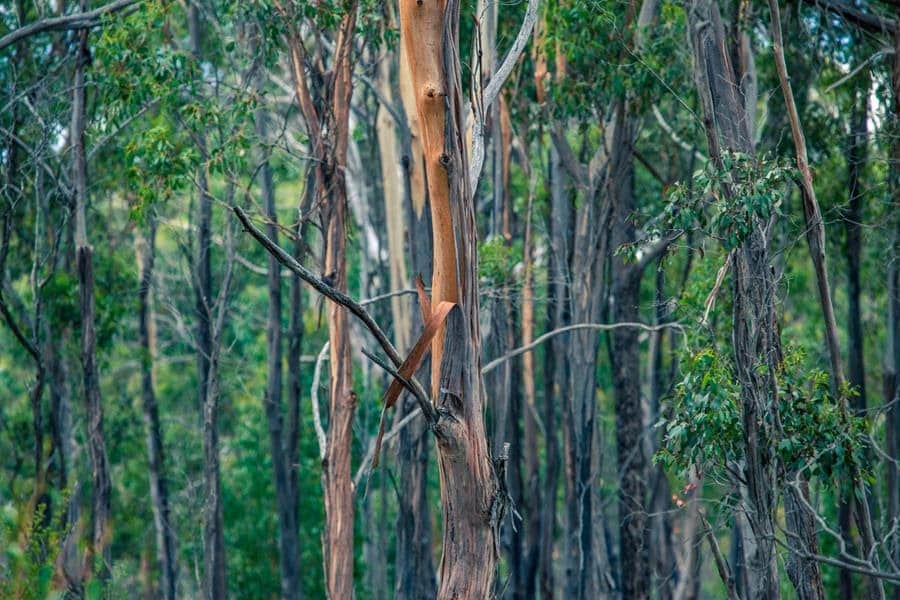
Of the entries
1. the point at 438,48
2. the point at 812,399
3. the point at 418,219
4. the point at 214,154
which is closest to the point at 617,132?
the point at 418,219

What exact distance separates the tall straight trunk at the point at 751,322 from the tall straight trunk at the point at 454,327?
2.49 m

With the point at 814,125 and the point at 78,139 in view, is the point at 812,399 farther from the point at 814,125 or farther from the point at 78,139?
the point at 78,139

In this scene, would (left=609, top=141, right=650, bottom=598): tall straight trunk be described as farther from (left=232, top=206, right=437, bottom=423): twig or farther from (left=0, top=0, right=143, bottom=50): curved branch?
(left=232, top=206, right=437, bottom=423): twig

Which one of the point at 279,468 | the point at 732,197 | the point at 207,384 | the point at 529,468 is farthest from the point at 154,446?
the point at 732,197

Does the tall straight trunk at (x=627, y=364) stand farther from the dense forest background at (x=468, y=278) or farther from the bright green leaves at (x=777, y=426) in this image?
the bright green leaves at (x=777, y=426)

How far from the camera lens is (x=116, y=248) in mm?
19438

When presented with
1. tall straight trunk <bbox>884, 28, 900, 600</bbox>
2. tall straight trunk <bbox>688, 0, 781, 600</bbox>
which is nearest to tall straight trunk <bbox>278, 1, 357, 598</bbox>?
tall straight trunk <bbox>688, 0, 781, 600</bbox>

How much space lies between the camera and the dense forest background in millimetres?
8602

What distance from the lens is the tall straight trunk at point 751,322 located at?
896cm

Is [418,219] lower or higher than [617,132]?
lower

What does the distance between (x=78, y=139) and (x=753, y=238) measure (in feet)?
28.2

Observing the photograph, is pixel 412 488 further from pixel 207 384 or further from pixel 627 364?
pixel 627 364

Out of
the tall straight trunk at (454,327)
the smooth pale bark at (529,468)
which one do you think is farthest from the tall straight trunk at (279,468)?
the tall straight trunk at (454,327)

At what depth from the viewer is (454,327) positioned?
7.29 meters
